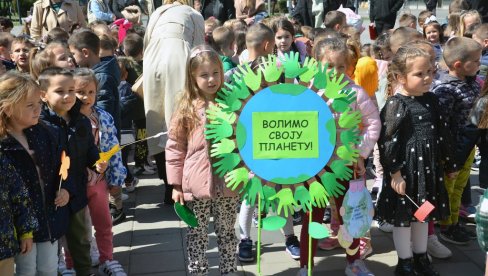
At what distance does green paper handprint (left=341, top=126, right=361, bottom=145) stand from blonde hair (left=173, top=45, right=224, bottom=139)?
90 cm

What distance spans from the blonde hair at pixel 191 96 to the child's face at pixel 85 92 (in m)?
0.70

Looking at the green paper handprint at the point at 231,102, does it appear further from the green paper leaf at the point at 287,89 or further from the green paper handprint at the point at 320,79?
the green paper handprint at the point at 320,79

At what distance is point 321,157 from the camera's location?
276cm

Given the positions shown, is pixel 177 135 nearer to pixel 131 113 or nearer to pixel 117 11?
pixel 131 113

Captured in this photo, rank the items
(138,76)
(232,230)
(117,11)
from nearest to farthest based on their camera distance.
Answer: (232,230) → (138,76) → (117,11)

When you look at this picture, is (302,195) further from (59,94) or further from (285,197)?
(59,94)

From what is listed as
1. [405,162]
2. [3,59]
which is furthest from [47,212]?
[3,59]

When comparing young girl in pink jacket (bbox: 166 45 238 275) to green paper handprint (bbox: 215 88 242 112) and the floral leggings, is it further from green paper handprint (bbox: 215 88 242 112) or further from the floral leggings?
green paper handprint (bbox: 215 88 242 112)

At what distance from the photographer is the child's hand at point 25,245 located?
116 inches

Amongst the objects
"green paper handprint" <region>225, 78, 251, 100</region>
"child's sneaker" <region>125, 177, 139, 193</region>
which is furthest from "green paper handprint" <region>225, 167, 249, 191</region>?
"child's sneaker" <region>125, 177, 139, 193</region>

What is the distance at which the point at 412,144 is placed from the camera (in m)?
3.58

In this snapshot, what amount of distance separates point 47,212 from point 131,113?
236cm

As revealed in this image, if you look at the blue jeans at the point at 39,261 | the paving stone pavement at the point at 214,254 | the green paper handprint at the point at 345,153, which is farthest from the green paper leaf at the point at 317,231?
the blue jeans at the point at 39,261

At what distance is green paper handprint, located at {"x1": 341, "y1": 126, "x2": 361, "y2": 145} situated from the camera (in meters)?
2.77
